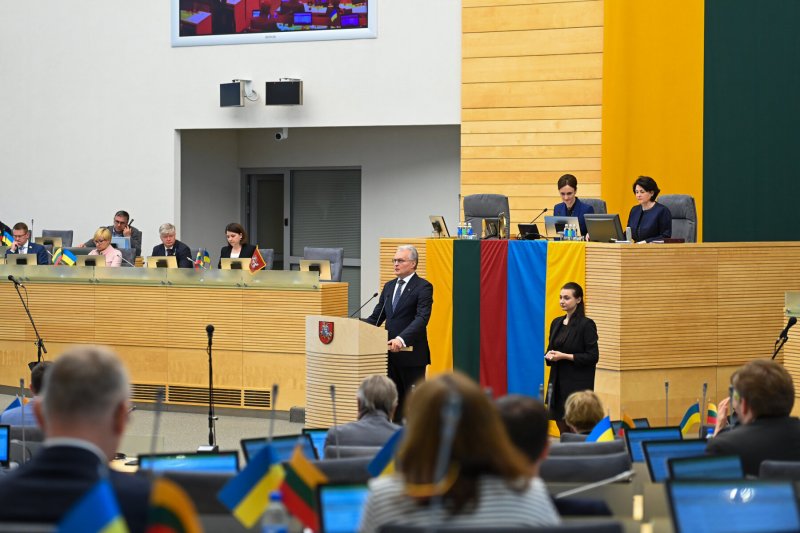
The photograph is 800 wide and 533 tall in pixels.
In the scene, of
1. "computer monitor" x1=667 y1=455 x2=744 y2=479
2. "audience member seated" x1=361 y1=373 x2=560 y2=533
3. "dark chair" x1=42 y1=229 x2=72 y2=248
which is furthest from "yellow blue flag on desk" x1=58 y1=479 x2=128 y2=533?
"dark chair" x1=42 y1=229 x2=72 y2=248

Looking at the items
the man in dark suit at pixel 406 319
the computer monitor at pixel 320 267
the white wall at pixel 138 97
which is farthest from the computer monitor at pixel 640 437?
the white wall at pixel 138 97

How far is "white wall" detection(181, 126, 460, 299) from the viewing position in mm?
14906

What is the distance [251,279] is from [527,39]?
444 cm

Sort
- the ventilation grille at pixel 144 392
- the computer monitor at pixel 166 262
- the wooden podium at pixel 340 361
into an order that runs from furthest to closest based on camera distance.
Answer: the computer monitor at pixel 166 262, the ventilation grille at pixel 144 392, the wooden podium at pixel 340 361

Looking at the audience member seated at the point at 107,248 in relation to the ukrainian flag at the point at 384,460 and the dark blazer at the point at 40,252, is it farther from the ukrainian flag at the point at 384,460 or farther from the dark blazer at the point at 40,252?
the ukrainian flag at the point at 384,460

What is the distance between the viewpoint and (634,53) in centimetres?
1241

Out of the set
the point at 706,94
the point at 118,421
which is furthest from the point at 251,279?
the point at 118,421

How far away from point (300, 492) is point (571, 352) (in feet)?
16.6

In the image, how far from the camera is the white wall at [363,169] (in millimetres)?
14906

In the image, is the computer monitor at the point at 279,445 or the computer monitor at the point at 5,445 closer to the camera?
the computer monitor at the point at 279,445

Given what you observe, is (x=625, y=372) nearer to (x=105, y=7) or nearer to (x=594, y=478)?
(x=594, y=478)

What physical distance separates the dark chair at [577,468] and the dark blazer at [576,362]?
3.83 m

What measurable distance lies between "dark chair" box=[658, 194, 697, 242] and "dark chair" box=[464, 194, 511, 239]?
55.8 inches

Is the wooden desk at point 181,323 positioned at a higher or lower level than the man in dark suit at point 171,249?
lower
